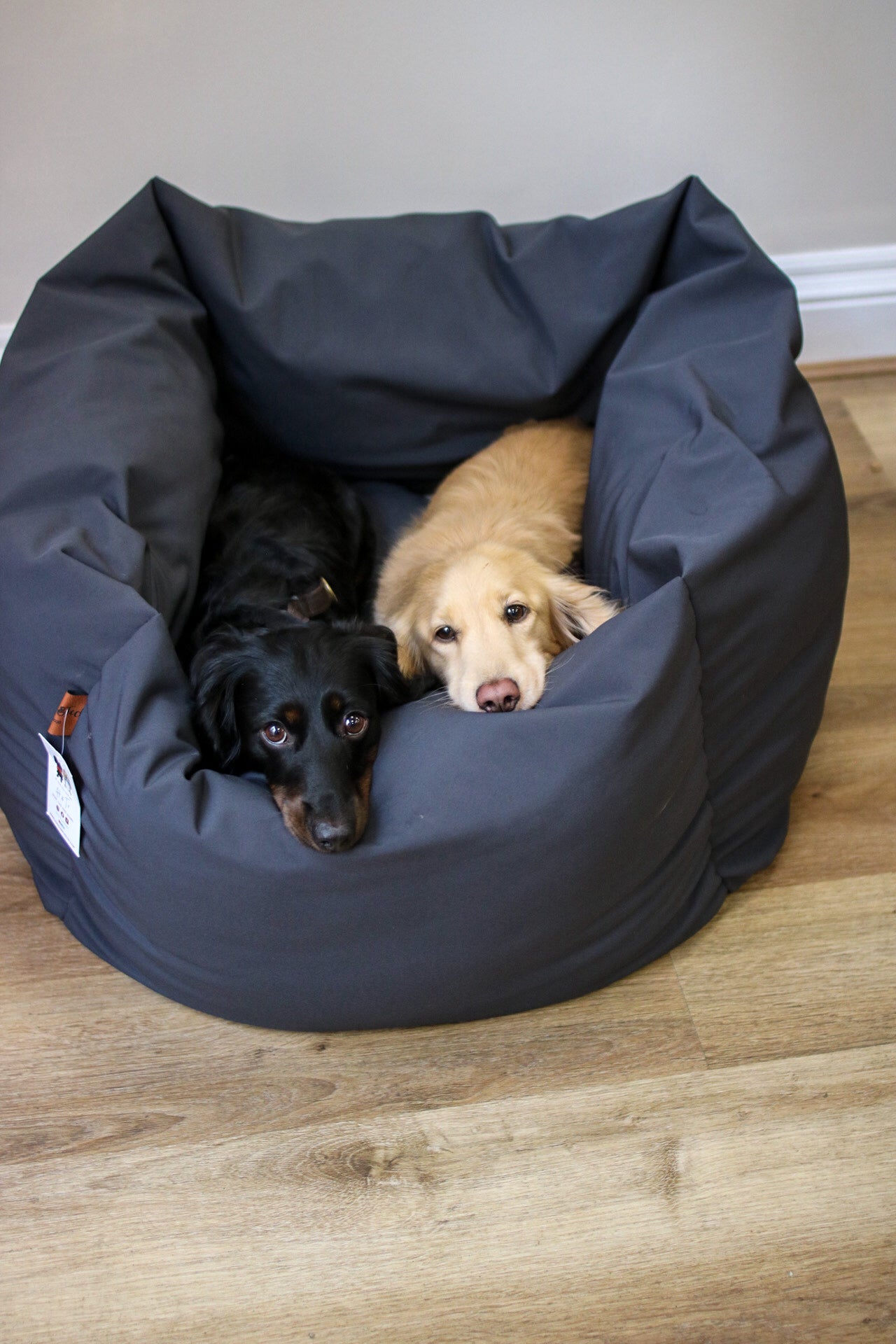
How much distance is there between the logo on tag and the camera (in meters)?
1.66

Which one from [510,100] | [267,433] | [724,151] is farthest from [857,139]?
[267,433]

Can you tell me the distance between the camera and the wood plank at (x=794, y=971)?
1675mm

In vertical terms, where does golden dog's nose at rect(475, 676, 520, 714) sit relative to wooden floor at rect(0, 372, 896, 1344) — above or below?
above

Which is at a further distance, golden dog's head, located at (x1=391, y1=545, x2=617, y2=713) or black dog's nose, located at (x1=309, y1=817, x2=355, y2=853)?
golden dog's head, located at (x1=391, y1=545, x2=617, y2=713)

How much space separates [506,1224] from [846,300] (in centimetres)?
262

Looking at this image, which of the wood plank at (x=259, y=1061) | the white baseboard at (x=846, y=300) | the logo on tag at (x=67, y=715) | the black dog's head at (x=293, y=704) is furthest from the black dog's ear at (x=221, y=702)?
the white baseboard at (x=846, y=300)

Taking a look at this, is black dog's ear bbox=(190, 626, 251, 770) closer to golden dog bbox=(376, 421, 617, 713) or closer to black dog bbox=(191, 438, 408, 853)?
black dog bbox=(191, 438, 408, 853)

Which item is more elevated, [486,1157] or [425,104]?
[425,104]

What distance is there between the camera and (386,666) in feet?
5.97

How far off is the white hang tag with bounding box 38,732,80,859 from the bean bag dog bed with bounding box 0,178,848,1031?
21 millimetres

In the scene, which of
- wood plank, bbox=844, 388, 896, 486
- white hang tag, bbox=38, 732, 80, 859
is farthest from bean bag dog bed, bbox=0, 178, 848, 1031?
wood plank, bbox=844, 388, 896, 486

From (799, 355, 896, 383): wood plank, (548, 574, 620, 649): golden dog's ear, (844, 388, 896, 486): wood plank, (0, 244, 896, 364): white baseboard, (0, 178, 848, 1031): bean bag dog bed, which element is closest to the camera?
(0, 178, 848, 1031): bean bag dog bed

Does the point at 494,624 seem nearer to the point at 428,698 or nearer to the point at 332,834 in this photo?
the point at 428,698

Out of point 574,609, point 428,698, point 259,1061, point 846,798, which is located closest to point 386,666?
point 428,698
